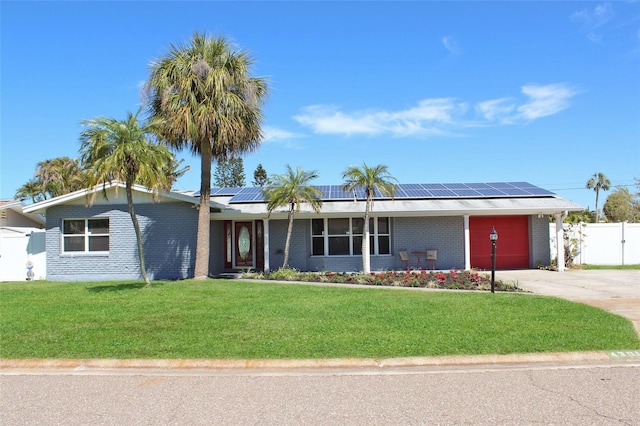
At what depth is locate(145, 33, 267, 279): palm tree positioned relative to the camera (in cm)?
1527

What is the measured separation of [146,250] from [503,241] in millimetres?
13993

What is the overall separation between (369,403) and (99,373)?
362 cm

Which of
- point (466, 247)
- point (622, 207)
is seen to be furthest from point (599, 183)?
point (466, 247)

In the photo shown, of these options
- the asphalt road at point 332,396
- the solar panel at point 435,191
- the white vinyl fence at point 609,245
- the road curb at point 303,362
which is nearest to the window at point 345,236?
the solar panel at point 435,191

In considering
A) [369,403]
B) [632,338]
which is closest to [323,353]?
[369,403]

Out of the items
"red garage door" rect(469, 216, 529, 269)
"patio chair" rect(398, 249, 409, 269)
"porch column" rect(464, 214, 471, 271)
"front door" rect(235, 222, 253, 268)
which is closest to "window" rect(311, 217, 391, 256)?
"patio chair" rect(398, 249, 409, 269)

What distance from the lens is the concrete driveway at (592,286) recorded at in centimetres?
1072

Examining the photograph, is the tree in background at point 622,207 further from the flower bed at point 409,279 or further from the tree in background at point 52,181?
the tree in background at point 52,181

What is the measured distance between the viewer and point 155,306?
1074 cm

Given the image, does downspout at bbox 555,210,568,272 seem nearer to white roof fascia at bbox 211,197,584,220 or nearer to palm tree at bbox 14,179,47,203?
white roof fascia at bbox 211,197,584,220

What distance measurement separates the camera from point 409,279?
14961mm

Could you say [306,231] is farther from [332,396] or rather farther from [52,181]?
[52,181]

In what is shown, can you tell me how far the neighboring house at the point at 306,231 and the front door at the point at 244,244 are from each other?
0.13 ft

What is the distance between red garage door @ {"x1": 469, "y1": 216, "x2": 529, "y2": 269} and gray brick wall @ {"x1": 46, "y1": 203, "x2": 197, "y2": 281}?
36.9 feet
